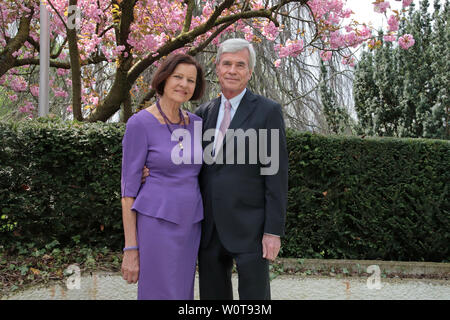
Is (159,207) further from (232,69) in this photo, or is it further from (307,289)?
(307,289)

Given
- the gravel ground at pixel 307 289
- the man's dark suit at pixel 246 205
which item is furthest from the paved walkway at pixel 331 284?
the man's dark suit at pixel 246 205

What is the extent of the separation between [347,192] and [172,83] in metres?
3.47

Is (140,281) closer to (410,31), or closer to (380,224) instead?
(380,224)

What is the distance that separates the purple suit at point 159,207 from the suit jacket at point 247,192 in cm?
11

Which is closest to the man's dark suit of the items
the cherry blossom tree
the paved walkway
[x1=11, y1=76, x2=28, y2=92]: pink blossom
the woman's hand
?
the woman's hand

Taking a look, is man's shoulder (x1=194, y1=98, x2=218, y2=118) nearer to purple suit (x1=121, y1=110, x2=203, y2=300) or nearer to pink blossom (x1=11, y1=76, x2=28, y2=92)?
Answer: purple suit (x1=121, y1=110, x2=203, y2=300)

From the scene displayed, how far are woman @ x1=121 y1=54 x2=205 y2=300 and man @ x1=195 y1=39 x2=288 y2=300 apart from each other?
0.10 m

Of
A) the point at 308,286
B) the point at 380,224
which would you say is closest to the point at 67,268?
the point at 308,286

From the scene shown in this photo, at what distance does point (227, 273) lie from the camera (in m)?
2.29

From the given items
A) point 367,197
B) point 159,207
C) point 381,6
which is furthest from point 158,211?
point 381,6

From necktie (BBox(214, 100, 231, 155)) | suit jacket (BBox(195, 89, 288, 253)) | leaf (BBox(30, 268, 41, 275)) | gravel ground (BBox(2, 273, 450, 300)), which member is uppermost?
necktie (BBox(214, 100, 231, 155))

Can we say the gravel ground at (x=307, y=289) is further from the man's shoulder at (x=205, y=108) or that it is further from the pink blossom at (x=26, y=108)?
the pink blossom at (x=26, y=108)

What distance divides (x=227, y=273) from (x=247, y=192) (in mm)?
470

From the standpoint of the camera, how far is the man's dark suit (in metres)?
2.15
